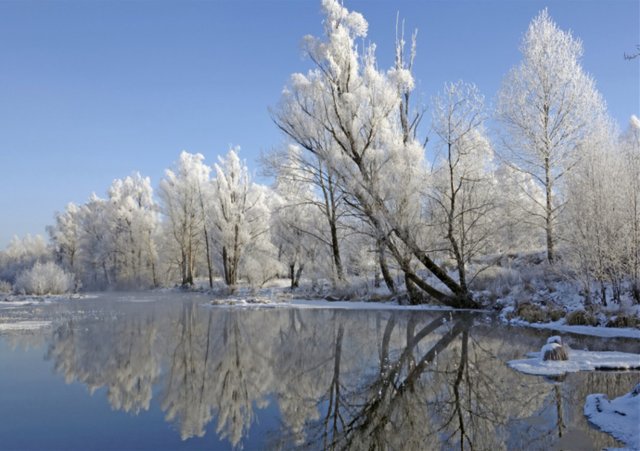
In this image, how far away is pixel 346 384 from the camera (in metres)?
6.21

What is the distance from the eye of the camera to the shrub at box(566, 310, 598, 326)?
37.5 ft

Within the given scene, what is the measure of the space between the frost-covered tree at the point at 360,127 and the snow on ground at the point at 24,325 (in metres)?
10.4

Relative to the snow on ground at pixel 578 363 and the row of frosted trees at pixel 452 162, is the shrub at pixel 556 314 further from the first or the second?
the snow on ground at pixel 578 363

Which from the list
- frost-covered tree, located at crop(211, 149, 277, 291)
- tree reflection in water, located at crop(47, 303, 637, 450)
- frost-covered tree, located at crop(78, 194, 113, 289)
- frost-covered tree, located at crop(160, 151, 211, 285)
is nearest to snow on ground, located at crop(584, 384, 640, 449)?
tree reflection in water, located at crop(47, 303, 637, 450)

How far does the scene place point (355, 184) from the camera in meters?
17.5

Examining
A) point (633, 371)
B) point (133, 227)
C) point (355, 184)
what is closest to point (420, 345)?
point (633, 371)

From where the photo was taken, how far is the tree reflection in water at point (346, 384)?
449cm

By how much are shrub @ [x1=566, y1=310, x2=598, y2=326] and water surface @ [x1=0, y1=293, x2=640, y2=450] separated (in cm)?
147

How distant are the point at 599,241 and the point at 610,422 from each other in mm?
9107

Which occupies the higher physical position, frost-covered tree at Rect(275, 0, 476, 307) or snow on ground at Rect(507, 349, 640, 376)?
frost-covered tree at Rect(275, 0, 476, 307)

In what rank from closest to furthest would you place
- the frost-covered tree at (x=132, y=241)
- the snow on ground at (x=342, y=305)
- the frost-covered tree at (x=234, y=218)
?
the snow on ground at (x=342, y=305), the frost-covered tree at (x=234, y=218), the frost-covered tree at (x=132, y=241)

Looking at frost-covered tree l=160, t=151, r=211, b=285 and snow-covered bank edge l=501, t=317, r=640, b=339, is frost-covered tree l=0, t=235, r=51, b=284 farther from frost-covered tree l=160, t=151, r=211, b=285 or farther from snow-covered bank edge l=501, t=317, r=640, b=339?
snow-covered bank edge l=501, t=317, r=640, b=339

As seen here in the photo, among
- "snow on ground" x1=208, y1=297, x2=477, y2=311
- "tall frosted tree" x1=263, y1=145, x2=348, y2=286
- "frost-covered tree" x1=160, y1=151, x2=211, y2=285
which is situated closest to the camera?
"snow on ground" x1=208, y1=297, x2=477, y2=311

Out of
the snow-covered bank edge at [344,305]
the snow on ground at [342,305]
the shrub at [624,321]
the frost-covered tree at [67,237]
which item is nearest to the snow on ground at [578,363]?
the shrub at [624,321]
